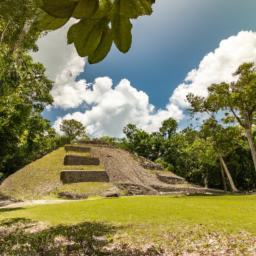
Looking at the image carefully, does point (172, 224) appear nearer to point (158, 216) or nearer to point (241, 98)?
point (158, 216)

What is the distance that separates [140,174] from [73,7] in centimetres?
3283

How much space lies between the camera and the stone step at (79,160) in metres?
29.8

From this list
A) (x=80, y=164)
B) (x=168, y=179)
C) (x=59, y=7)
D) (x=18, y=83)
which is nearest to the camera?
(x=59, y=7)

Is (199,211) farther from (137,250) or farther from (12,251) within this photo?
(12,251)

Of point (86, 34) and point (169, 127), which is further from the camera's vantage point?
point (169, 127)

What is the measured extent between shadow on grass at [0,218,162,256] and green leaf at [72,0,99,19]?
625 centimetres

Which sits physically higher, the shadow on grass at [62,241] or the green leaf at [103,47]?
the green leaf at [103,47]

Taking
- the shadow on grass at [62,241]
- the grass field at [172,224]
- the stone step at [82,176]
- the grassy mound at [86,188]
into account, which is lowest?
the shadow on grass at [62,241]

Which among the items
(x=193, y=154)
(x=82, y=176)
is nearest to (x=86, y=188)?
(x=82, y=176)

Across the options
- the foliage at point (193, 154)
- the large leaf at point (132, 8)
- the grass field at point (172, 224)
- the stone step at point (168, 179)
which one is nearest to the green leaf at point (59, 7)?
the large leaf at point (132, 8)

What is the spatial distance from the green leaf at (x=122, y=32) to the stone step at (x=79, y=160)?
1160 inches

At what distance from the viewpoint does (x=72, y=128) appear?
196 ft

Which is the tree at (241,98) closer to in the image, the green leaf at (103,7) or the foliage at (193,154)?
the foliage at (193,154)

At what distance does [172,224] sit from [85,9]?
9079 millimetres
